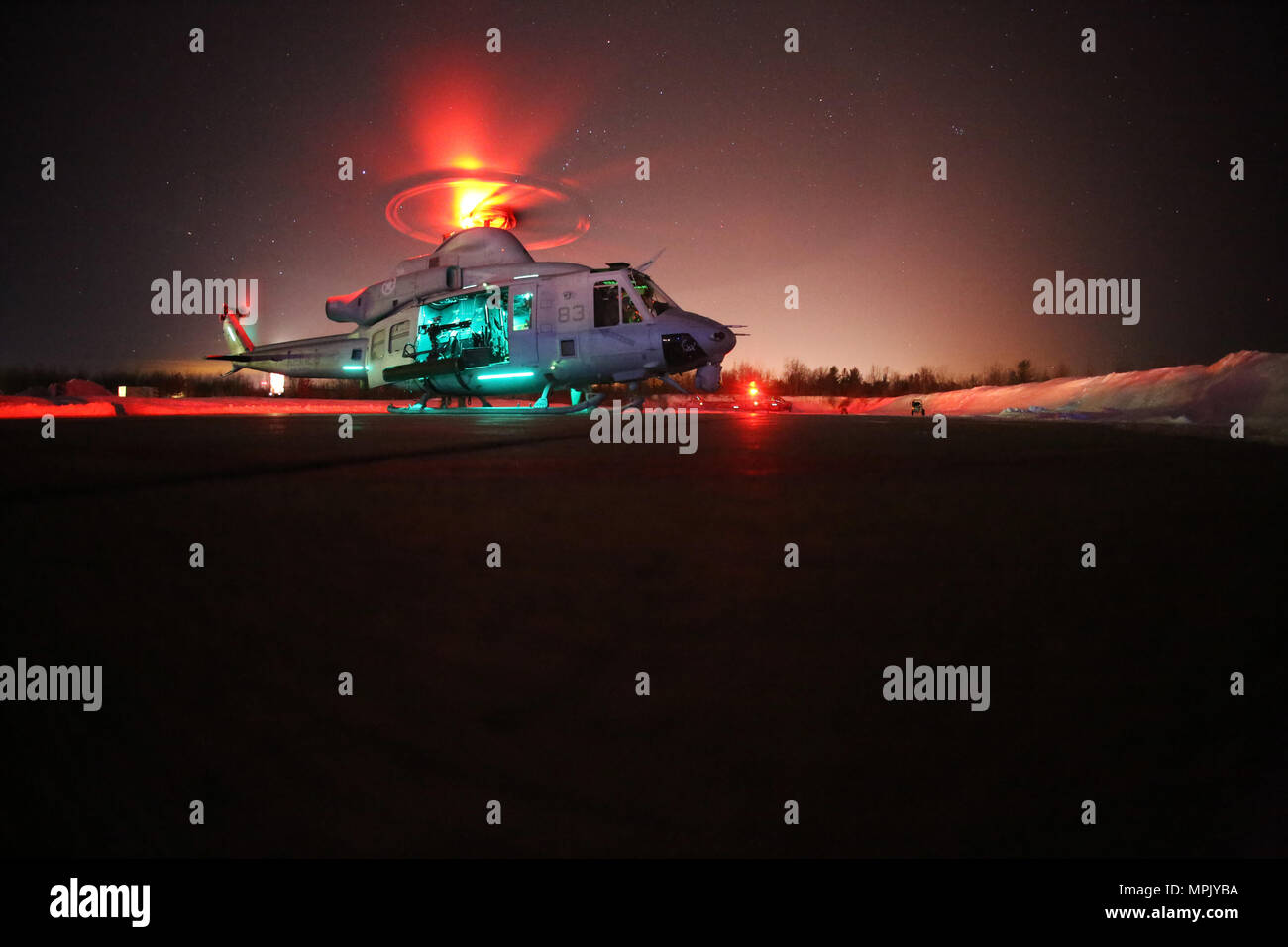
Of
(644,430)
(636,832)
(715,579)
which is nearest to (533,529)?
(715,579)

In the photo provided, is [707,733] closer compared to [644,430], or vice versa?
[707,733]

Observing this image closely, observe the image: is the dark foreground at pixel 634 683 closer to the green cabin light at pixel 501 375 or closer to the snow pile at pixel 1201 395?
the snow pile at pixel 1201 395

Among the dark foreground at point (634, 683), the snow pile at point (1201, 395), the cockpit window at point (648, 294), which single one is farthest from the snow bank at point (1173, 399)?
the dark foreground at point (634, 683)

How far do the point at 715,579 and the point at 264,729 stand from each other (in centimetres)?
87

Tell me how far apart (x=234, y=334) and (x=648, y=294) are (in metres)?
16.7

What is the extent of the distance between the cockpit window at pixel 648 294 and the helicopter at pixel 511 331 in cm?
2

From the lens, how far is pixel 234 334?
66.3 ft

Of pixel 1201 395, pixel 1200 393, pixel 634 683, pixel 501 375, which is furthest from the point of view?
pixel 501 375

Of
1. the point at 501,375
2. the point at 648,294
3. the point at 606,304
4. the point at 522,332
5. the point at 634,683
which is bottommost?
the point at 634,683

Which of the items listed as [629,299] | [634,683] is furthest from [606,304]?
[634,683]

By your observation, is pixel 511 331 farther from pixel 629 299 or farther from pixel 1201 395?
pixel 1201 395

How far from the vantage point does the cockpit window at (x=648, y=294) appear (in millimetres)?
9758

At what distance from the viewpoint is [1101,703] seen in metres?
0.89
